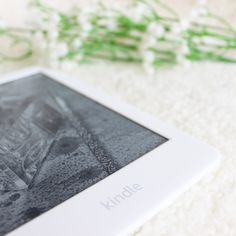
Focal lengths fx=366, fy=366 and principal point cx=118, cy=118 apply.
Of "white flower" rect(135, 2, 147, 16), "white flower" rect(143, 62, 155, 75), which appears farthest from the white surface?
"white flower" rect(135, 2, 147, 16)

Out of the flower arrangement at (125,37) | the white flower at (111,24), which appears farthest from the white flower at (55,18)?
the white flower at (111,24)

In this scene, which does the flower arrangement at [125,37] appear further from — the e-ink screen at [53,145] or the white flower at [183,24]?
the e-ink screen at [53,145]

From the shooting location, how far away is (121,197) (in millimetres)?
392

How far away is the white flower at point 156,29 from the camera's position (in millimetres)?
720

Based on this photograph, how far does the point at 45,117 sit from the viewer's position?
1.84 feet

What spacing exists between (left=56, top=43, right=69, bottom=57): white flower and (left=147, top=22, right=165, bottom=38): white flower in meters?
0.17

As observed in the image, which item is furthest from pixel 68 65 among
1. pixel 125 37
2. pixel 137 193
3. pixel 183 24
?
pixel 137 193

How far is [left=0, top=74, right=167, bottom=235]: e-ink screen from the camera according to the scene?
15.6 inches

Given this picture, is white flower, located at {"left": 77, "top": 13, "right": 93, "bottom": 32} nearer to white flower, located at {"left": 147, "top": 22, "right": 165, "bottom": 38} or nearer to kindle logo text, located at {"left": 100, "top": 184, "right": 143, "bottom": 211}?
white flower, located at {"left": 147, "top": 22, "right": 165, "bottom": 38}

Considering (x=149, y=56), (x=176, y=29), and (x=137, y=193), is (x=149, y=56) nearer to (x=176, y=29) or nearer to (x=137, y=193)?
(x=176, y=29)

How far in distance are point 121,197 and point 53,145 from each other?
0.14 m

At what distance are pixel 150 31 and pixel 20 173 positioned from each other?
1.39 ft

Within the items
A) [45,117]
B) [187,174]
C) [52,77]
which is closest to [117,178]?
[187,174]

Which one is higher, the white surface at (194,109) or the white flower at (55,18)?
the white flower at (55,18)
